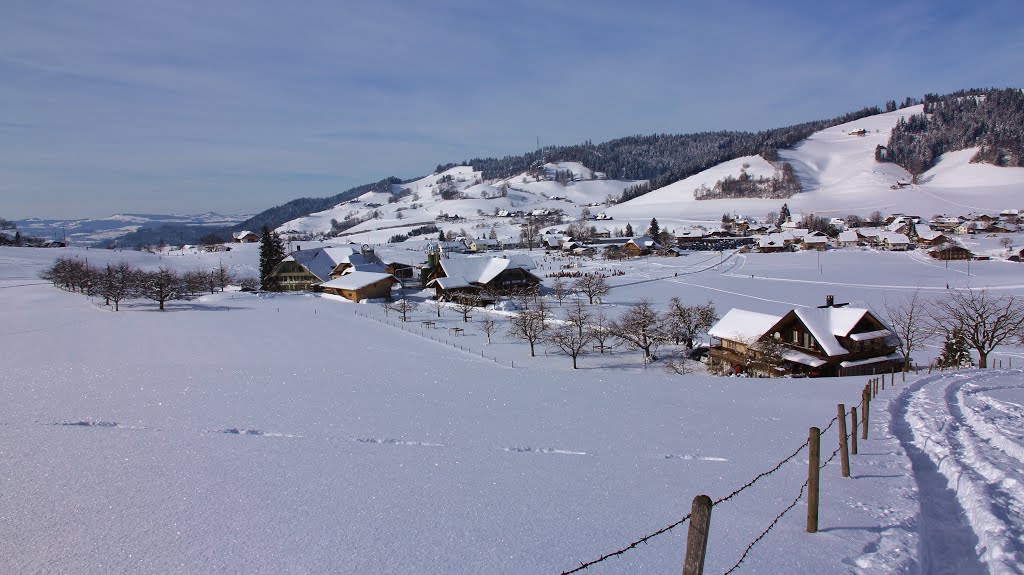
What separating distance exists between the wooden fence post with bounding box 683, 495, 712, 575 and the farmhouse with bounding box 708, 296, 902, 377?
23.1 metres

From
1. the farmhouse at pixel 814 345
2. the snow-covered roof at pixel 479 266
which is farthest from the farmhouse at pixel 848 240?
the farmhouse at pixel 814 345

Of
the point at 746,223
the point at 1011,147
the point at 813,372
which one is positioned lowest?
the point at 813,372

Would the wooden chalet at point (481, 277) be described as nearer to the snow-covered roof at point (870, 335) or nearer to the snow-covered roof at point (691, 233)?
the snow-covered roof at point (870, 335)

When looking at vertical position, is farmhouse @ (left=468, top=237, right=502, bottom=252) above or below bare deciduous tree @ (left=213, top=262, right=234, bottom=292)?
above

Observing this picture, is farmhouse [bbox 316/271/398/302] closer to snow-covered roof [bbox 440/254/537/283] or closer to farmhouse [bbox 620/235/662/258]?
snow-covered roof [bbox 440/254/537/283]

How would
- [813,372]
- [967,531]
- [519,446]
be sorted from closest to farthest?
1. [967,531]
2. [519,446]
3. [813,372]

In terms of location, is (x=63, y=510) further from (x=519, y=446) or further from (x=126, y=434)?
(x=519, y=446)

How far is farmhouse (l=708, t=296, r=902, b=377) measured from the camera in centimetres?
2377

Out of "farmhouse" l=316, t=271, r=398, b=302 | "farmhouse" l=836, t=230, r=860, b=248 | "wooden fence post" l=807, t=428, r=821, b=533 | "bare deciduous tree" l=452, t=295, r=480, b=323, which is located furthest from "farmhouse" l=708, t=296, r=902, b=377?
"farmhouse" l=836, t=230, r=860, b=248

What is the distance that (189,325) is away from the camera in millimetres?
32250

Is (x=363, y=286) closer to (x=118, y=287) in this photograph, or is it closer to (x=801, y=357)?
(x=118, y=287)

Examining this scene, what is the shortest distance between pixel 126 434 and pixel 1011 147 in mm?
242599

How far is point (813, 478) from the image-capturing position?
205 inches

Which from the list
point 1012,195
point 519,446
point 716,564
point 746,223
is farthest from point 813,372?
point 1012,195
